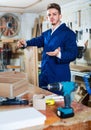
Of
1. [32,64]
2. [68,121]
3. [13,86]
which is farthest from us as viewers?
[32,64]

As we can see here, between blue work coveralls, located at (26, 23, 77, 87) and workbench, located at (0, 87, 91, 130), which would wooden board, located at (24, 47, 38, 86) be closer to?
blue work coveralls, located at (26, 23, 77, 87)

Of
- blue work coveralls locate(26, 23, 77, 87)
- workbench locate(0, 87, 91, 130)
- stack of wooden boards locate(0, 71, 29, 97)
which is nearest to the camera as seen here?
workbench locate(0, 87, 91, 130)

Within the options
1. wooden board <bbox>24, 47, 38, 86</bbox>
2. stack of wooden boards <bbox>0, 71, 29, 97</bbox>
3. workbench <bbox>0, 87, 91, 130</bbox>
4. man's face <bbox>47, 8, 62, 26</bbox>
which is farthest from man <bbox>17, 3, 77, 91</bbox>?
workbench <bbox>0, 87, 91, 130</bbox>

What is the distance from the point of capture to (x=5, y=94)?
5.57ft

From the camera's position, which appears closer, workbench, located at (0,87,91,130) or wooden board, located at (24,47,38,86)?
workbench, located at (0,87,91,130)

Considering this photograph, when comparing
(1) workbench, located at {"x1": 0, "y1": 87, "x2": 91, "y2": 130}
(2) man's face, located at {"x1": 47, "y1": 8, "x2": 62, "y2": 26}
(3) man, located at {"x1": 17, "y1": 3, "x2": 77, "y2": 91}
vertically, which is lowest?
(1) workbench, located at {"x1": 0, "y1": 87, "x2": 91, "y2": 130}

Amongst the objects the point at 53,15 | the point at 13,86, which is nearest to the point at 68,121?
the point at 13,86

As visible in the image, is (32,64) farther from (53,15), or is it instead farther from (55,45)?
(53,15)

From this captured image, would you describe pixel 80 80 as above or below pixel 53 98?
below

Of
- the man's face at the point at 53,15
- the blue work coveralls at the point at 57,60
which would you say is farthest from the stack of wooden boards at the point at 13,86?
the man's face at the point at 53,15

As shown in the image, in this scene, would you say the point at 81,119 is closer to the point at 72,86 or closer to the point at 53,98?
the point at 72,86

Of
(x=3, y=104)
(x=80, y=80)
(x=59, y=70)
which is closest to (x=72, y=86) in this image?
(x=3, y=104)

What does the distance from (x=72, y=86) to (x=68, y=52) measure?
632 millimetres

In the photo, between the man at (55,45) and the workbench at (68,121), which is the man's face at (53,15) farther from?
the workbench at (68,121)
